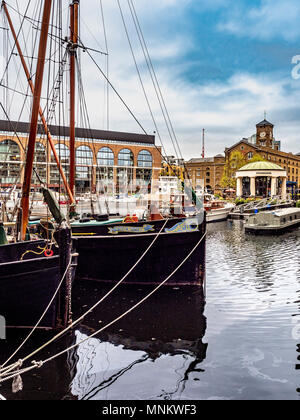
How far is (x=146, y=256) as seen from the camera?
1425 centimetres

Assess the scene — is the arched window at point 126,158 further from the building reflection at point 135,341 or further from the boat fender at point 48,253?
the boat fender at point 48,253

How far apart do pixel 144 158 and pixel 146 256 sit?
85.8 meters

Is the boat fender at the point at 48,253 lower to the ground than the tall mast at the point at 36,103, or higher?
lower

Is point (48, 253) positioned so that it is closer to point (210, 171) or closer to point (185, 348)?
point (185, 348)

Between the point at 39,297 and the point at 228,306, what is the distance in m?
6.93

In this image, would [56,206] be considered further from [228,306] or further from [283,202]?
[283,202]

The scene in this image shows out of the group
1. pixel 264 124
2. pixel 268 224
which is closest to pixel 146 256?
pixel 268 224

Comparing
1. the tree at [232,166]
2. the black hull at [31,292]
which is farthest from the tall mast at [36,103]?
the tree at [232,166]

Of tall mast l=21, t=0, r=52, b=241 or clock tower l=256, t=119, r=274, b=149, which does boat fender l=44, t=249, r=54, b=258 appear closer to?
tall mast l=21, t=0, r=52, b=241

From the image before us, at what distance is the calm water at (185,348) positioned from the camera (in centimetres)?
707

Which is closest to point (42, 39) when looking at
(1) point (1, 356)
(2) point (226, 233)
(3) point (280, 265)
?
(1) point (1, 356)

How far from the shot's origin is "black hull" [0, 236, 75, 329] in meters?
8.87

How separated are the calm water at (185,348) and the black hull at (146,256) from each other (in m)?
0.68

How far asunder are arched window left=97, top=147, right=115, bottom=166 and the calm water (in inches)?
3046
